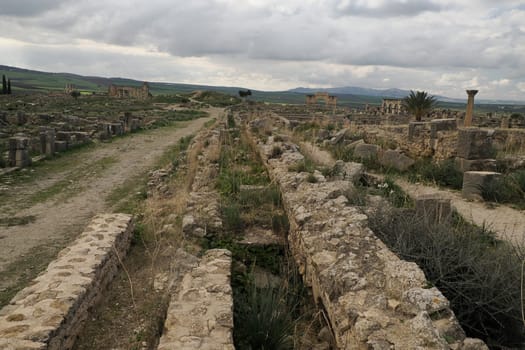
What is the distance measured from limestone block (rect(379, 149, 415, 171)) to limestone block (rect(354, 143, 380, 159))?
603 millimetres

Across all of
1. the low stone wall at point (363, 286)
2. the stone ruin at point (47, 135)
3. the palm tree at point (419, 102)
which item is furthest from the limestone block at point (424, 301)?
the palm tree at point (419, 102)

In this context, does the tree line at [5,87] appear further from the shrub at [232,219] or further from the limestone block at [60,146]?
the shrub at [232,219]

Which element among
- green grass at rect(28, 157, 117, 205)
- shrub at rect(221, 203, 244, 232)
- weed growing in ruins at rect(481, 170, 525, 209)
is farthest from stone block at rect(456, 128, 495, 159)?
green grass at rect(28, 157, 117, 205)

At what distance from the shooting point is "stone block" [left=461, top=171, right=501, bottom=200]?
9.86 m

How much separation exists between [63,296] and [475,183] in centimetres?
908

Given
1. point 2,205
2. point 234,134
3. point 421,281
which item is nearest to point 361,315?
point 421,281

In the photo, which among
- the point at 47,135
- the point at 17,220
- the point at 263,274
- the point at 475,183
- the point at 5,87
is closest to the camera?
the point at 263,274

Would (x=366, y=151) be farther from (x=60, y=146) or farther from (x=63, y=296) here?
(x=60, y=146)

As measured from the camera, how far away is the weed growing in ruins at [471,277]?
367 cm

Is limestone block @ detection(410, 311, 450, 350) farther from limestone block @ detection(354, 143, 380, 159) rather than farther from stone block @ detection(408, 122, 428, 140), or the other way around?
stone block @ detection(408, 122, 428, 140)

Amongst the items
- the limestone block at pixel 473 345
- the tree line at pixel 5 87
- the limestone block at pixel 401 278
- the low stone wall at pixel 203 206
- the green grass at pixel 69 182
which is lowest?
the green grass at pixel 69 182

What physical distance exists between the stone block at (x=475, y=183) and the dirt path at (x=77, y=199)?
852 centimetres

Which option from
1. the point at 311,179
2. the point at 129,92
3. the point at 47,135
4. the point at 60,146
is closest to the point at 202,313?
the point at 311,179

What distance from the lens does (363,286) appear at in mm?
3836
